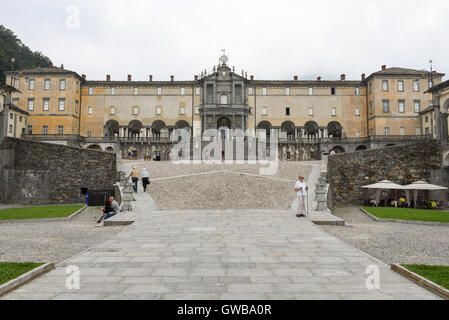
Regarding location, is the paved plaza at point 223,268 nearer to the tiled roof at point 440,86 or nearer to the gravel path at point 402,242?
the gravel path at point 402,242

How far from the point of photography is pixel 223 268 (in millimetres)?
6207

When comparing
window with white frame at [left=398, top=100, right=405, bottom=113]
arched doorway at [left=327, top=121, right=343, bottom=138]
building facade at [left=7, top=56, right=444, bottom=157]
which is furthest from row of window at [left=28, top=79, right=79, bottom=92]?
window with white frame at [left=398, top=100, right=405, bottom=113]

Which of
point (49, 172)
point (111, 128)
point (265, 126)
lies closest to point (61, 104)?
point (111, 128)

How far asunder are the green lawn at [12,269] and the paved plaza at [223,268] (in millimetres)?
361

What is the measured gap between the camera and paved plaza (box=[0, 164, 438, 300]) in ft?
16.1

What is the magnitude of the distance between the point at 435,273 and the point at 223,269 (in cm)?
377

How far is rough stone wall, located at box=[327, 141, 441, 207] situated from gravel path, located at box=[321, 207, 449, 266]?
31.8ft

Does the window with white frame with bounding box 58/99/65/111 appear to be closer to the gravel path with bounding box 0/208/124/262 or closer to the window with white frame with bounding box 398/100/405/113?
the gravel path with bounding box 0/208/124/262

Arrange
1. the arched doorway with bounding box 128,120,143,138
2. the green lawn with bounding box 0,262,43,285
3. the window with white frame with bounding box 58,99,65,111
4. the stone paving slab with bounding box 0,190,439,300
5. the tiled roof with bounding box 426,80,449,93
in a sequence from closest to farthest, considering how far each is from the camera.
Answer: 1. the stone paving slab with bounding box 0,190,439,300
2. the green lawn with bounding box 0,262,43,285
3. the tiled roof with bounding box 426,80,449,93
4. the window with white frame with bounding box 58,99,65,111
5. the arched doorway with bounding box 128,120,143,138

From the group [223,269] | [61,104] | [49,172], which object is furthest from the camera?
[61,104]

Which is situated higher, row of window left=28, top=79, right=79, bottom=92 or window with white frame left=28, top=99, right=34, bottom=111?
row of window left=28, top=79, right=79, bottom=92

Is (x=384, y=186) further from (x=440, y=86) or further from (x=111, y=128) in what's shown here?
(x=111, y=128)

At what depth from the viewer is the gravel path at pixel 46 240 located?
7977 mm

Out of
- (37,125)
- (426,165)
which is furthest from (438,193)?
(37,125)
